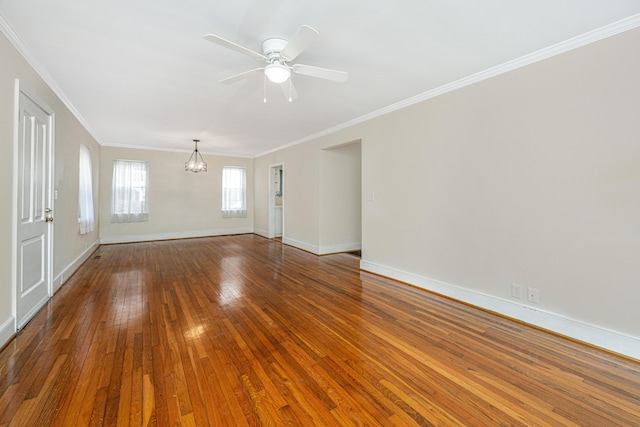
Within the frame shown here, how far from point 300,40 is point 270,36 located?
0.46m

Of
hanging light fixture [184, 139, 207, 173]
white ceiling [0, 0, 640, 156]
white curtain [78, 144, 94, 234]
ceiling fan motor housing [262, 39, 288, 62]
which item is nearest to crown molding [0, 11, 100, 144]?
white ceiling [0, 0, 640, 156]

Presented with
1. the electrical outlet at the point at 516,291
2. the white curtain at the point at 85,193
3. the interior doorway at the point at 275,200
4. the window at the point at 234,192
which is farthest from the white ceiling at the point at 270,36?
the window at the point at 234,192

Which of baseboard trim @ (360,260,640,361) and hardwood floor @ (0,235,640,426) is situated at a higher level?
baseboard trim @ (360,260,640,361)

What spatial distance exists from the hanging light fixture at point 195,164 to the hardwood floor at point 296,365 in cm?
406

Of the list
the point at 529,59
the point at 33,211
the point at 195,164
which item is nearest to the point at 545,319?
the point at 529,59

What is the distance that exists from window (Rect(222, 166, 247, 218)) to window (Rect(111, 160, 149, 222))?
198cm

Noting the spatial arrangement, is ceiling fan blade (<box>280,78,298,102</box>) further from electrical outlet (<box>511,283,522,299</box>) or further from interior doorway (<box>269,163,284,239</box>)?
interior doorway (<box>269,163,284,239</box>)

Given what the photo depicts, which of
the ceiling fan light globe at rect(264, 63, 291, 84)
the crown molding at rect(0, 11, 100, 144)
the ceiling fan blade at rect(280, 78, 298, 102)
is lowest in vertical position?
the ceiling fan light globe at rect(264, 63, 291, 84)

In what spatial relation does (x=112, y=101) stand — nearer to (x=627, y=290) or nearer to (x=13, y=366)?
(x=13, y=366)

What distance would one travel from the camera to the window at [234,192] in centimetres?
820

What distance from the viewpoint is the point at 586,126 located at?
2285mm

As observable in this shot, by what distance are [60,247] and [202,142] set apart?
11.8 ft

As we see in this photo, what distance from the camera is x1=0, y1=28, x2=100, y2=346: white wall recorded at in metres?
2.19

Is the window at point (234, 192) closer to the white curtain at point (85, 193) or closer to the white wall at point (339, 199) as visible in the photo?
the white curtain at point (85, 193)
